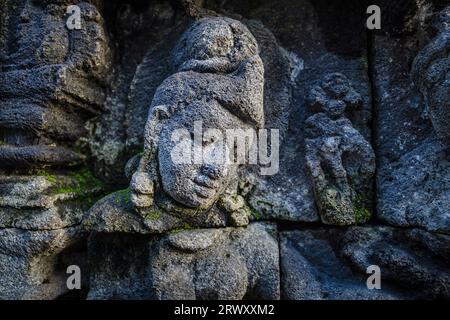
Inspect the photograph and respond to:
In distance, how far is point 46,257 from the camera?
8.34ft

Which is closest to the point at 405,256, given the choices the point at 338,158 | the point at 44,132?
the point at 338,158

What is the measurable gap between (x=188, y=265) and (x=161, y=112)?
971 mm

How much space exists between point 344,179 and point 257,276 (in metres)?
0.86

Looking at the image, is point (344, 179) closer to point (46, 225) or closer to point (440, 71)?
point (440, 71)

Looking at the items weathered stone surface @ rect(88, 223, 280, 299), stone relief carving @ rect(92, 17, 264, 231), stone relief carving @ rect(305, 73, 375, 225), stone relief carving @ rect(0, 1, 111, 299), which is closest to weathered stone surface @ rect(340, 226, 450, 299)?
stone relief carving @ rect(305, 73, 375, 225)

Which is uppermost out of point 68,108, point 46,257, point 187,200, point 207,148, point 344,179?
point 68,108

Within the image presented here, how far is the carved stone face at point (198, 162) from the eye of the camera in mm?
2291

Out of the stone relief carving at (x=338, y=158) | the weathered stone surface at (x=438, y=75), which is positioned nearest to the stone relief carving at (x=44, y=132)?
the stone relief carving at (x=338, y=158)

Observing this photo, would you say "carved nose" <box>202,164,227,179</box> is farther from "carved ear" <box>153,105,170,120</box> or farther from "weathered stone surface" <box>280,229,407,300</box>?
"weathered stone surface" <box>280,229,407,300</box>

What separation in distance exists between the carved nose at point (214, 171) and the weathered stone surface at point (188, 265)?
36 centimetres

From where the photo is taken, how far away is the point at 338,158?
2.56 metres

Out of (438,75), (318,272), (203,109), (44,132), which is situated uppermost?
(438,75)

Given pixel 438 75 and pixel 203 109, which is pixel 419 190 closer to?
pixel 438 75

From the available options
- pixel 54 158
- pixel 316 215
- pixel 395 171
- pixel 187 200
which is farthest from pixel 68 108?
pixel 395 171
